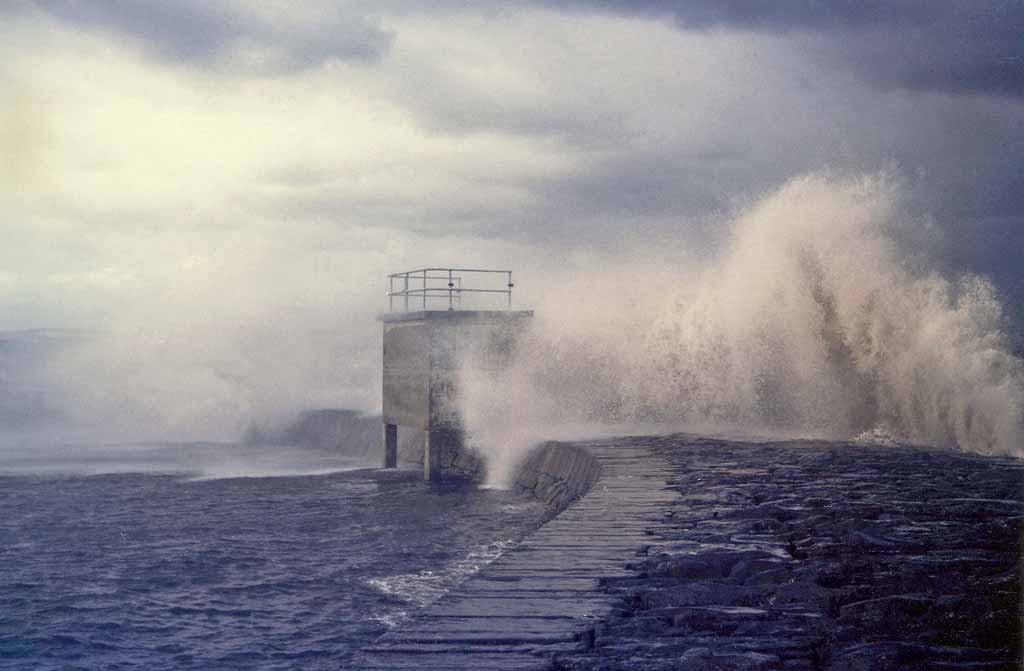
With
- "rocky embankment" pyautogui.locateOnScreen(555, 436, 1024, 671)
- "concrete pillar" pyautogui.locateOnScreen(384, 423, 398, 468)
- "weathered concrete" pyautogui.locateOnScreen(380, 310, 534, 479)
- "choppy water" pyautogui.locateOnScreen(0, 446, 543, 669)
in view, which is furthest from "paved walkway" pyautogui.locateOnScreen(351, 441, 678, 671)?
"concrete pillar" pyautogui.locateOnScreen(384, 423, 398, 468)

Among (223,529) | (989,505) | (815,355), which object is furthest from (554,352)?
(989,505)

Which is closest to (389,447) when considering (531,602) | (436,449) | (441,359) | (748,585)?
(436,449)

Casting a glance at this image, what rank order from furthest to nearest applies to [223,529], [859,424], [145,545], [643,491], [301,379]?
[301,379] < [859,424] < [223,529] < [145,545] < [643,491]

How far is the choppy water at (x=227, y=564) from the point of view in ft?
32.5

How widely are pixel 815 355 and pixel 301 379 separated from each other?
97.7 ft

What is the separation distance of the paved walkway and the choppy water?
94.0 inches

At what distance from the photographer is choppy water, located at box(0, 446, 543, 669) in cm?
991

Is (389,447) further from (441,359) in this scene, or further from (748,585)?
(748,585)

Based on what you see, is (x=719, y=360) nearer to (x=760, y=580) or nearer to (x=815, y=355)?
(x=815, y=355)

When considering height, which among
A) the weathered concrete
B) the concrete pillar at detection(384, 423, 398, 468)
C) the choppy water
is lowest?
the choppy water

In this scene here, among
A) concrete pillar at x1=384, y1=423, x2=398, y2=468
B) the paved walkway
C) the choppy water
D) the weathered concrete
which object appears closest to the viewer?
the paved walkway

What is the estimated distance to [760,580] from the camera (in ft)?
22.9

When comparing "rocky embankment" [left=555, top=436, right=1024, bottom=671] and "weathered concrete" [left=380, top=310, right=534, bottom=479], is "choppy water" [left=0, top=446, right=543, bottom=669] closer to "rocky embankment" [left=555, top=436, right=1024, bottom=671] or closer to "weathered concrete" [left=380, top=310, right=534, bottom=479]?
"weathered concrete" [left=380, top=310, right=534, bottom=479]

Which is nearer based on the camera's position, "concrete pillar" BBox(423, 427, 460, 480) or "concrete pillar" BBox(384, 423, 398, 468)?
"concrete pillar" BBox(423, 427, 460, 480)
